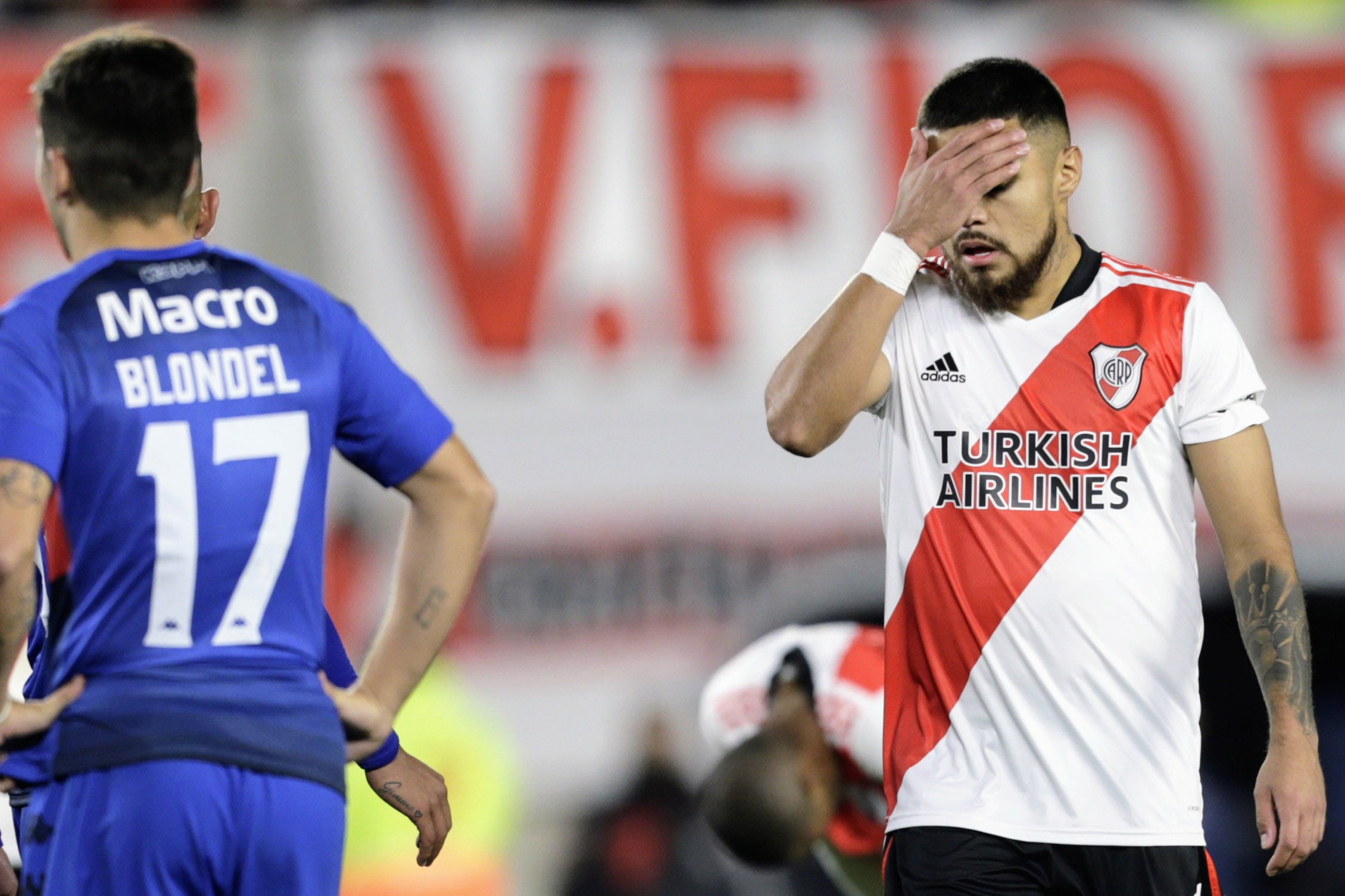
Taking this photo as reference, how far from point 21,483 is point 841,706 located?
245 centimetres

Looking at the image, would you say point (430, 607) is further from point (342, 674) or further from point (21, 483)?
point (21, 483)

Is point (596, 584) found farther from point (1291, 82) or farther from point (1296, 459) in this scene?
point (1291, 82)

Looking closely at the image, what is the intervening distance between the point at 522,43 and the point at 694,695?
3.53m

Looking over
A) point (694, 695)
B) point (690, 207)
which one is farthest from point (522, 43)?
point (694, 695)

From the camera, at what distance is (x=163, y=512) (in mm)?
2420

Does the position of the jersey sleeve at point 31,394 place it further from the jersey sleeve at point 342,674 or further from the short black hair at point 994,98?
the short black hair at point 994,98

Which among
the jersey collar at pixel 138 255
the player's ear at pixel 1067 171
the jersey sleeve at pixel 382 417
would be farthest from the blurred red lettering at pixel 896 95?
the jersey collar at pixel 138 255

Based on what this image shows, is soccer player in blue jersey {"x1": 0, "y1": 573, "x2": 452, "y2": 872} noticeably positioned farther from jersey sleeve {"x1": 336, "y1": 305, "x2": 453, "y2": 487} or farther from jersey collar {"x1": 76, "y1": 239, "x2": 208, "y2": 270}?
jersey collar {"x1": 76, "y1": 239, "x2": 208, "y2": 270}

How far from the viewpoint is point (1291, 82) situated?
9055mm

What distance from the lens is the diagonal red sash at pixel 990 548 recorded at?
10.8 ft

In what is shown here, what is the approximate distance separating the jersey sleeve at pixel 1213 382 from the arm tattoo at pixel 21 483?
6.93ft

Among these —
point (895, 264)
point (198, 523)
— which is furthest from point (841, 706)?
point (198, 523)

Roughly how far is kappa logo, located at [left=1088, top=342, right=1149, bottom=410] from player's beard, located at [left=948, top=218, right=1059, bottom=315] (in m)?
0.19

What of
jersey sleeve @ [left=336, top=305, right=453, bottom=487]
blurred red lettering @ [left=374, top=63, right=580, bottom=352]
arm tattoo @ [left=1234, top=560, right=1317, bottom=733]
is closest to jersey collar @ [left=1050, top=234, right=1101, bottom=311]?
arm tattoo @ [left=1234, top=560, right=1317, bottom=733]
